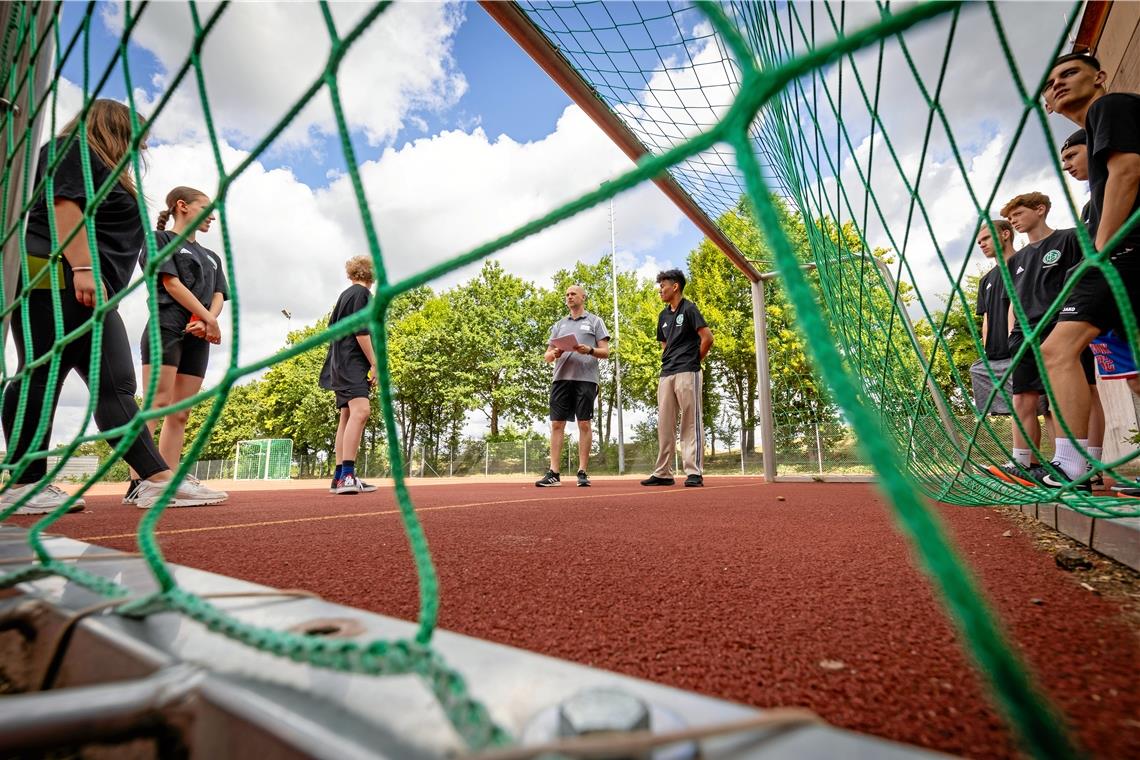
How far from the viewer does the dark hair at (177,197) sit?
248 centimetres

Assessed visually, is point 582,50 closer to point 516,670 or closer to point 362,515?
point 362,515

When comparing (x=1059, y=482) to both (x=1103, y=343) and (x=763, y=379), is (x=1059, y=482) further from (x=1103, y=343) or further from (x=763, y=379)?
(x=763, y=379)

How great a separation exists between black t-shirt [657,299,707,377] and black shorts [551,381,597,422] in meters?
0.71

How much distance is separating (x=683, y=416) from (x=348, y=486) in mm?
2523

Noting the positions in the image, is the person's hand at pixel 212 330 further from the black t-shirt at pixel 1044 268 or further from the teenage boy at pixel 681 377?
the black t-shirt at pixel 1044 268

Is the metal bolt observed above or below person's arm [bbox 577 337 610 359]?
below

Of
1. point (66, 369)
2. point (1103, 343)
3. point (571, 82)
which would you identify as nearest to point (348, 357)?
point (66, 369)

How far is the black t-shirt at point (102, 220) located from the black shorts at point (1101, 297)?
→ 325 centimetres

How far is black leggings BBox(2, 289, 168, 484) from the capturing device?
73.4 inches

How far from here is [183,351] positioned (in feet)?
8.45

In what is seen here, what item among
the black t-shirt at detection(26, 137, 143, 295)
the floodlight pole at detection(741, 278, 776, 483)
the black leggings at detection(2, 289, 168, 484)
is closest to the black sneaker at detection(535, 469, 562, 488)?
the floodlight pole at detection(741, 278, 776, 483)

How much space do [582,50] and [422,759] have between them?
9.62 ft

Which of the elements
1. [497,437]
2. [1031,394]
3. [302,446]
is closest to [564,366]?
[1031,394]

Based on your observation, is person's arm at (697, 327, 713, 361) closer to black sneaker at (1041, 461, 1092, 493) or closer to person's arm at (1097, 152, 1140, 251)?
black sneaker at (1041, 461, 1092, 493)
